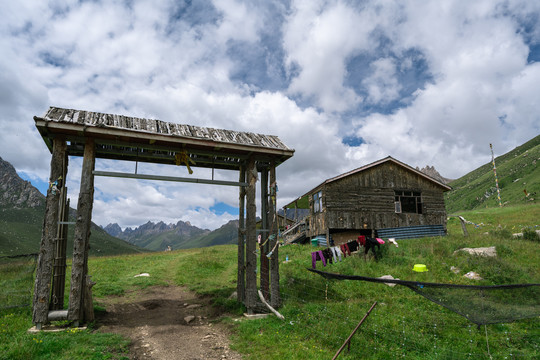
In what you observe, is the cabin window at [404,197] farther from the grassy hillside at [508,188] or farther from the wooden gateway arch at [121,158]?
the grassy hillside at [508,188]

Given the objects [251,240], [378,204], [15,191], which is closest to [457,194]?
[378,204]

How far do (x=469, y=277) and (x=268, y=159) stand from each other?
9.24 meters

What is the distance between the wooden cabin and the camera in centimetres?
2222

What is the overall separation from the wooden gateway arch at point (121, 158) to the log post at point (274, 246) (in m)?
0.03

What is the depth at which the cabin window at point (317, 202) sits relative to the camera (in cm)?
2362

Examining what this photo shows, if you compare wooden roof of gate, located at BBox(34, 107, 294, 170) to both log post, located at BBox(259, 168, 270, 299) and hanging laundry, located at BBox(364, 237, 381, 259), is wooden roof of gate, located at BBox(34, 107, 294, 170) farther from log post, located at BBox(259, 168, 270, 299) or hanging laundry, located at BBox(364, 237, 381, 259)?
hanging laundry, located at BBox(364, 237, 381, 259)

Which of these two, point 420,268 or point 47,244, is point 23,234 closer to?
point 47,244

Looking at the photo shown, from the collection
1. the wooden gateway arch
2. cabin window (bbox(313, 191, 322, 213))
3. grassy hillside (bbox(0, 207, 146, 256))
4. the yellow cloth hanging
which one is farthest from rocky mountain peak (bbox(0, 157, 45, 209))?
the yellow cloth hanging

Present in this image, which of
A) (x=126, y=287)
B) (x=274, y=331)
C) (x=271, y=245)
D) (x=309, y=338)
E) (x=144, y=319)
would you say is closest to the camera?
(x=309, y=338)

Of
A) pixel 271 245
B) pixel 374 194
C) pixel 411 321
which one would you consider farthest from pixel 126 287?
pixel 374 194

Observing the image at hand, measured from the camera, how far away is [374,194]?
23.0 m

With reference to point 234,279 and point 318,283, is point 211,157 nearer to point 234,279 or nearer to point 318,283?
point 318,283

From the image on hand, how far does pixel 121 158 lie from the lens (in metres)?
10.0

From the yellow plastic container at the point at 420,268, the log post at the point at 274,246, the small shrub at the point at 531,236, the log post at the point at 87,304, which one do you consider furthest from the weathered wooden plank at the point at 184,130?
the small shrub at the point at 531,236
